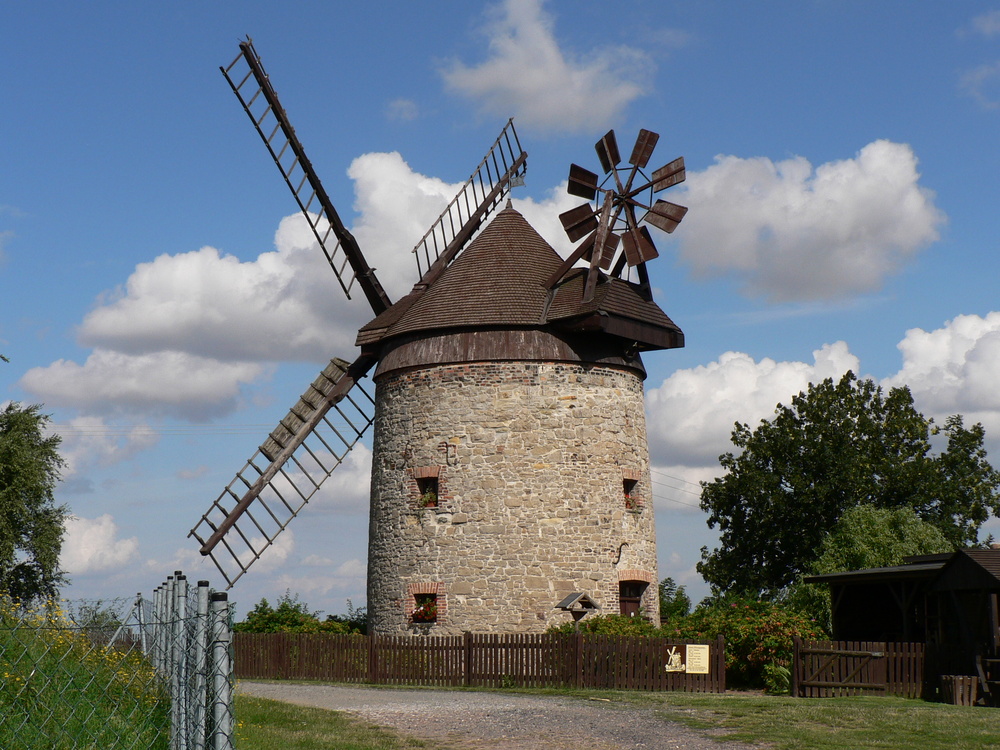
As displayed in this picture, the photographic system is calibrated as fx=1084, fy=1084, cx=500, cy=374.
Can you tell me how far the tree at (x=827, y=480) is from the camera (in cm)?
3447

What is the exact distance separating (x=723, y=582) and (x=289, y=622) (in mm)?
16164

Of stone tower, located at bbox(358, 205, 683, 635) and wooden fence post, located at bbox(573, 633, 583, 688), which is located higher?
stone tower, located at bbox(358, 205, 683, 635)

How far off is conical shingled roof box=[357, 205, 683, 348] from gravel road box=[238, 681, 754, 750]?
825cm

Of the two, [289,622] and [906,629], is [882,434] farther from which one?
[289,622]

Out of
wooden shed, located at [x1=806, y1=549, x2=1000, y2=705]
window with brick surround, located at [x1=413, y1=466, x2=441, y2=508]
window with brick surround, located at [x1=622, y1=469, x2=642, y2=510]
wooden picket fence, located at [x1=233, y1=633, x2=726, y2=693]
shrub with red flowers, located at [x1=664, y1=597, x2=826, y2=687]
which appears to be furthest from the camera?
window with brick surround, located at [x1=622, y1=469, x2=642, y2=510]

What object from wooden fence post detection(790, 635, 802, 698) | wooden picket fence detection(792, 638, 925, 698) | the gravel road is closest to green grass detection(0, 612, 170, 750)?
the gravel road

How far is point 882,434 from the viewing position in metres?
35.2

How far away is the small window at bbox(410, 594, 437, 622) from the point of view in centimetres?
2283

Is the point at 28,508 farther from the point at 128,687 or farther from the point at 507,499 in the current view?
the point at 128,687

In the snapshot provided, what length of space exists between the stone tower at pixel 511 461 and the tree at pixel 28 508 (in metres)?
12.6

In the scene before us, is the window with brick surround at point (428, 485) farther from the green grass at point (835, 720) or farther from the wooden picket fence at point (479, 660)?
the green grass at point (835, 720)

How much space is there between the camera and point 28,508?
31859 mm

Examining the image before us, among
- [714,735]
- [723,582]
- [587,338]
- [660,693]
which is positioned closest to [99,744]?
[714,735]

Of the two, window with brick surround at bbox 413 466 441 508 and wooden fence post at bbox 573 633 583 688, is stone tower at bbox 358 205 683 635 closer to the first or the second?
window with brick surround at bbox 413 466 441 508
